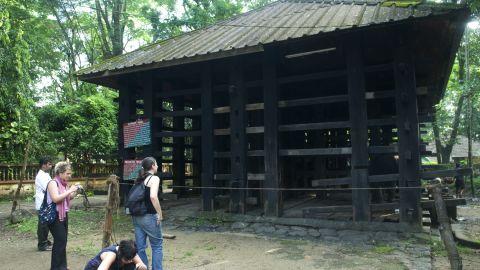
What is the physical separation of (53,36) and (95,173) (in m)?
13.9

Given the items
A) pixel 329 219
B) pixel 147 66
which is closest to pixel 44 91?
pixel 147 66

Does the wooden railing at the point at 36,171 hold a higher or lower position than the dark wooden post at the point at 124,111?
lower

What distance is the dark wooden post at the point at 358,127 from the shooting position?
7.77 m

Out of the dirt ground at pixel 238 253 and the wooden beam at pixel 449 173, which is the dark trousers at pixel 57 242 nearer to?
the dirt ground at pixel 238 253

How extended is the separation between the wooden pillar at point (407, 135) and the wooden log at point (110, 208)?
5.06 meters


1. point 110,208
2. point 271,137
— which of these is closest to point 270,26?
point 271,137

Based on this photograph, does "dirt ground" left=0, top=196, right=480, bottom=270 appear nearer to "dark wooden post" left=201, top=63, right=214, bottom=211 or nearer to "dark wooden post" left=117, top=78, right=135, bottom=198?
"dark wooden post" left=201, top=63, right=214, bottom=211

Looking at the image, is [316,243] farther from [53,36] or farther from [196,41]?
[53,36]

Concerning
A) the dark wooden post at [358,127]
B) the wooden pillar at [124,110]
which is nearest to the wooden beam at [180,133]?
the wooden pillar at [124,110]

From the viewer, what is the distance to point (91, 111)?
67.7ft

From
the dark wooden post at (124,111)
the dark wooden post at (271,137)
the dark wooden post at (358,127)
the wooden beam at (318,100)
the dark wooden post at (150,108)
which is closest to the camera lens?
the dark wooden post at (358,127)

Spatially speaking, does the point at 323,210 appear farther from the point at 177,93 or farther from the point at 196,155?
the point at 196,155

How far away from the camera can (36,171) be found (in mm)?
18453

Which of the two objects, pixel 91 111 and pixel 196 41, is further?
pixel 91 111
